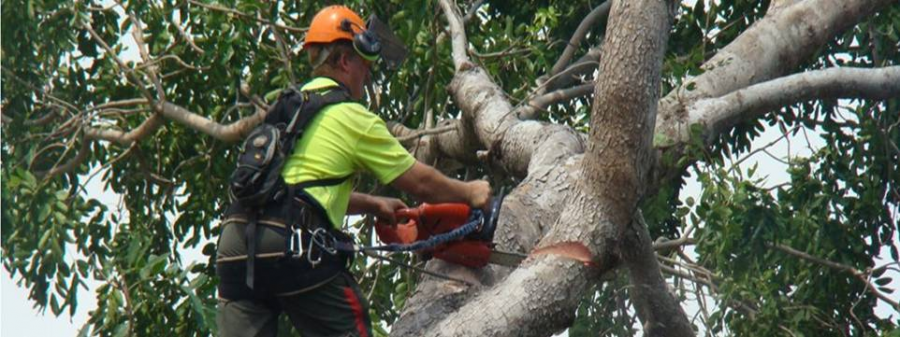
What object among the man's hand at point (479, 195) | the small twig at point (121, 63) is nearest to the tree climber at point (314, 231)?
the man's hand at point (479, 195)

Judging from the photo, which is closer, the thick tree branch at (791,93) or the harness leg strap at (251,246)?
the harness leg strap at (251,246)

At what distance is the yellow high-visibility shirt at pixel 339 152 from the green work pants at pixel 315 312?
213 mm

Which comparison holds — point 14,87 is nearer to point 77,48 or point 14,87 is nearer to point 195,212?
point 77,48

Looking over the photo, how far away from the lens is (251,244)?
173 inches

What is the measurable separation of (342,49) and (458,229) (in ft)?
2.26

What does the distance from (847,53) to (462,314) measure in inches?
193

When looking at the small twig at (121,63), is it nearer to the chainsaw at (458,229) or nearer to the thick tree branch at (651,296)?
the thick tree branch at (651,296)

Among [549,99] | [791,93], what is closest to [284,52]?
[549,99]

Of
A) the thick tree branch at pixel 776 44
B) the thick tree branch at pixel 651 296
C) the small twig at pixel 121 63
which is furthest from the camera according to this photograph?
the small twig at pixel 121 63

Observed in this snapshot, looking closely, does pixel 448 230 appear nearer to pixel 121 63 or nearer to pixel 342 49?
pixel 342 49

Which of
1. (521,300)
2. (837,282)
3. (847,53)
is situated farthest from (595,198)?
(847,53)

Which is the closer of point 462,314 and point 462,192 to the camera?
point 462,314

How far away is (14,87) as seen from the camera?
7645mm

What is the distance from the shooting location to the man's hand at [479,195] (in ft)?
15.5
